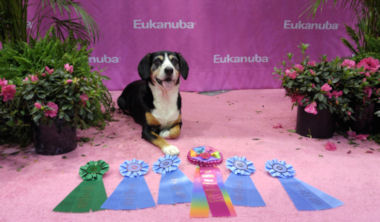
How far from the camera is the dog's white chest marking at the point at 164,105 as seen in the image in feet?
7.80

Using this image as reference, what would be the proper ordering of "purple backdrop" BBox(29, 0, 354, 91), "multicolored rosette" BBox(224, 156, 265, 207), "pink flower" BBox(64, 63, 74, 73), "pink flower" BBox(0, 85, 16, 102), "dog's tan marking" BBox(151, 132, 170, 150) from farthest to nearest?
1. "purple backdrop" BBox(29, 0, 354, 91)
2. "dog's tan marking" BBox(151, 132, 170, 150)
3. "pink flower" BBox(64, 63, 74, 73)
4. "pink flower" BBox(0, 85, 16, 102)
5. "multicolored rosette" BBox(224, 156, 265, 207)

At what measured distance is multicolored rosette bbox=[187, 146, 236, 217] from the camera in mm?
1432

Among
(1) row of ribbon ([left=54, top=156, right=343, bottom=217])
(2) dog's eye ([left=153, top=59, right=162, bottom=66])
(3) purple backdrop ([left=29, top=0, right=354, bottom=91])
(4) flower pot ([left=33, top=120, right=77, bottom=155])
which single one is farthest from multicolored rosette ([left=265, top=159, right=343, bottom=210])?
(3) purple backdrop ([left=29, top=0, right=354, bottom=91])

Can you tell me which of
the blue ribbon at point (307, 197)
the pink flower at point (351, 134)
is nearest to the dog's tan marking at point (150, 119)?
the blue ribbon at point (307, 197)

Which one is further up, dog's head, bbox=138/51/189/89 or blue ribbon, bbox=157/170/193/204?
dog's head, bbox=138/51/189/89

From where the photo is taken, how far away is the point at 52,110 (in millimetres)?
1878

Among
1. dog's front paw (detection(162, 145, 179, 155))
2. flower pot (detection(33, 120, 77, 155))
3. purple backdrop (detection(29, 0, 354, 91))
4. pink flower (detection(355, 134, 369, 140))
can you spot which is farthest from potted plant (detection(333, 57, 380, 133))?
flower pot (detection(33, 120, 77, 155))

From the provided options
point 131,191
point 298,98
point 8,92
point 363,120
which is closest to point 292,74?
point 298,98

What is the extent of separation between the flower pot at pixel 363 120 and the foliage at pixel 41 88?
84.1 inches

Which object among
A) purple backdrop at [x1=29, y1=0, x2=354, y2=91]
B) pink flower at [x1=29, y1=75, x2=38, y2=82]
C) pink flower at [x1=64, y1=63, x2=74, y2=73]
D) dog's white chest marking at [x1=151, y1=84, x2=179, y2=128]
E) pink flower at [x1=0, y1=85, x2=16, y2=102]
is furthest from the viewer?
purple backdrop at [x1=29, y1=0, x2=354, y2=91]

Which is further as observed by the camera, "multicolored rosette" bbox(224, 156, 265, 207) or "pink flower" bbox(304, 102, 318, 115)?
"pink flower" bbox(304, 102, 318, 115)

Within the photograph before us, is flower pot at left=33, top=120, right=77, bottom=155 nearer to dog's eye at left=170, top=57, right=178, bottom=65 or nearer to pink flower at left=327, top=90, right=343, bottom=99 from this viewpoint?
dog's eye at left=170, top=57, right=178, bottom=65

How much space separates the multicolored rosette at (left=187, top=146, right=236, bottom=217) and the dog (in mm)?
352

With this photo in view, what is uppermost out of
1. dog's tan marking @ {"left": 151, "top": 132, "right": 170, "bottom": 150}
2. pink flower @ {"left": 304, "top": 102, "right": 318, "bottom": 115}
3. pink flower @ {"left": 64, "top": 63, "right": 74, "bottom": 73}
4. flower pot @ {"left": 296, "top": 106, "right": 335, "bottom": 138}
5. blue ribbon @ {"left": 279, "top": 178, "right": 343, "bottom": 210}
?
pink flower @ {"left": 64, "top": 63, "right": 74, "bottom": 73}
